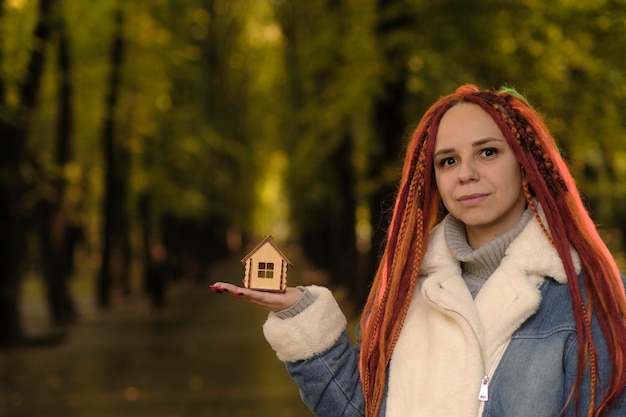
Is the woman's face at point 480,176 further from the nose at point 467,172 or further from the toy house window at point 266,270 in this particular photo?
the toy house window at point 266,270

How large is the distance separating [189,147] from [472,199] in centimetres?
2445

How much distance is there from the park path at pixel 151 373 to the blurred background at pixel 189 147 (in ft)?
0.18

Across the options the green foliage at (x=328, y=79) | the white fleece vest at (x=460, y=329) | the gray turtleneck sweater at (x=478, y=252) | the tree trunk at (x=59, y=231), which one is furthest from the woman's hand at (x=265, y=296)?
the tree trunk at (x=59, y=231)

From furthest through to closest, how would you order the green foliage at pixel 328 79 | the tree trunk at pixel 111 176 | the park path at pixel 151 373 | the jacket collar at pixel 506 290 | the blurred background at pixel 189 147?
the tree trunk at pixel 111 176 → the blurred background at pixel 189 147 → the green foliage at pixel 328 79 → the park path at pixel 151 373 → the jacket collar at pixel 506 290

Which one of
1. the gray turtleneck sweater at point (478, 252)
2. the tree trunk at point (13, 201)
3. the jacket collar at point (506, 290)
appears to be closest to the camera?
the jacket collar at point (506, 290)

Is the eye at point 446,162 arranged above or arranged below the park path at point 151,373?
above

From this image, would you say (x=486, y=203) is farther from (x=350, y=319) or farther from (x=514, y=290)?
(x=350, y=319)

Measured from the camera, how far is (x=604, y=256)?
8.03ft

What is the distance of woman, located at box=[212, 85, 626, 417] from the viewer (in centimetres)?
238

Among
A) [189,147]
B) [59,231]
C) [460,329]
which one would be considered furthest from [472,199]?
[189,147]

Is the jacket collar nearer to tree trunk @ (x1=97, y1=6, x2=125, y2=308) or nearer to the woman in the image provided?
the woman

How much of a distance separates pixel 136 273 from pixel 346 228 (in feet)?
64.7

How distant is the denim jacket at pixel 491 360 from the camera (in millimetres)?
2377

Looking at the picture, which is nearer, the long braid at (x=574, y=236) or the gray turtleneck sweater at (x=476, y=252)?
the long braid at (x=574, y=236)
